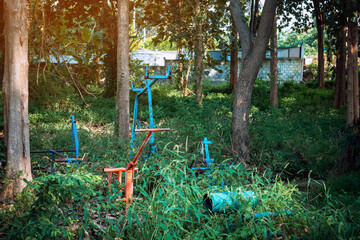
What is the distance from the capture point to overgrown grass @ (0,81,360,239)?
11.7 ft

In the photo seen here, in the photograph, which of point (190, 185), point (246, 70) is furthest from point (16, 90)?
point (246, 70)

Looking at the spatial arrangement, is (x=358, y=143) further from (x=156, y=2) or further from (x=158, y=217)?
(x=156, y=2)

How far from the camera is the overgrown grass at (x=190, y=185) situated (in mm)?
3553

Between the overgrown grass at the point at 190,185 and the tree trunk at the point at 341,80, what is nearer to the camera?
the overgrown grass at the point at 190,185

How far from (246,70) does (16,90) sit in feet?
14.4

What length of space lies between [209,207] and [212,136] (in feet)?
13.0

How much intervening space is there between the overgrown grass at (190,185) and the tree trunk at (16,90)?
1.18ft

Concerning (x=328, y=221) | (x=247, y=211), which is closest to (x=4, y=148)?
(x=247, y=211)

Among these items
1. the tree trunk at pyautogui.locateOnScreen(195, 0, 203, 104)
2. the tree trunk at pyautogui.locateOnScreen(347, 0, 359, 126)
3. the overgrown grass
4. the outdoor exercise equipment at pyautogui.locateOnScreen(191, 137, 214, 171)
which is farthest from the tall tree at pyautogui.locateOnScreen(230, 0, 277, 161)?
the tree trunk at pyautogui.locateOnScreen(195, 0, 203, 104)

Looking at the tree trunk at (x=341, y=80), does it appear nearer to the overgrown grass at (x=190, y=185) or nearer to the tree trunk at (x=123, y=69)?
the overgrown grass at (x=190, y=185)

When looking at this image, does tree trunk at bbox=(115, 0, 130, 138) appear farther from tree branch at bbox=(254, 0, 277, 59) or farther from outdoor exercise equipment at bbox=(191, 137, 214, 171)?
tree branch at bbox=(254, 0, 277, 59)

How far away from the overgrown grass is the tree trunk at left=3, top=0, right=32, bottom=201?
0.36 metres

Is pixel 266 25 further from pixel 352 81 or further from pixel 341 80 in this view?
pixel 341 80

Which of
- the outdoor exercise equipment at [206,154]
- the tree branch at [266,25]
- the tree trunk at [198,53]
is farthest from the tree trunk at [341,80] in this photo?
the outdoor exercise equipment at [206,154]
